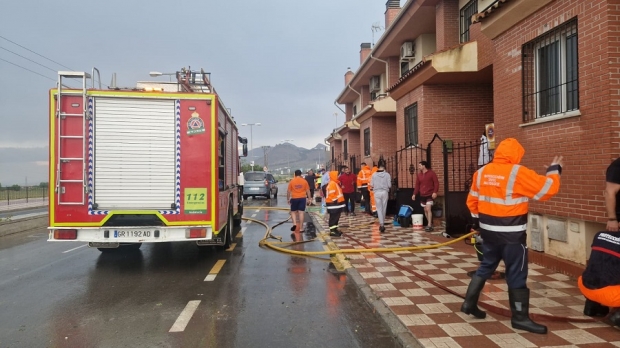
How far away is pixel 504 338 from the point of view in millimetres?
3869

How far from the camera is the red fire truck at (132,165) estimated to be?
262 inches

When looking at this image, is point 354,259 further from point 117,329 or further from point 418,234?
point 117,329

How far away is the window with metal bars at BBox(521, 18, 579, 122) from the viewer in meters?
6.04

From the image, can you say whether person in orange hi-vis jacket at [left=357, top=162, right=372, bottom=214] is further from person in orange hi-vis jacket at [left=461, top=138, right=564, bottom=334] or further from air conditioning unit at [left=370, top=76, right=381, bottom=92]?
person in orange hi-vis jacket at [left=461, top=138, right=564, bottom=334]

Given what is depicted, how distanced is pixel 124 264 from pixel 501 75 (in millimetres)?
7474

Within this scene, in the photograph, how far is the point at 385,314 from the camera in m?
4.68

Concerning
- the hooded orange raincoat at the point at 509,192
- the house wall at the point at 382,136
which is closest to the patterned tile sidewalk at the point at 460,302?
the hooded orange raincoat at the point at 509,192

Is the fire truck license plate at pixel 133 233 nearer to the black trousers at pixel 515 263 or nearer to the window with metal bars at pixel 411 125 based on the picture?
the black trousers at pixel 515 263

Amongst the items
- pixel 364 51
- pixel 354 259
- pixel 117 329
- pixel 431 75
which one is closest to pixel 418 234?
pixel 354 259

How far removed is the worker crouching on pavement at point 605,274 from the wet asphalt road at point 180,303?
201 centimetres

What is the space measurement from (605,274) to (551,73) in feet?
11.8

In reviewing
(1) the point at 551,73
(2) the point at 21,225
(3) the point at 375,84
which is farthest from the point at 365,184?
(2) the point at 21,225

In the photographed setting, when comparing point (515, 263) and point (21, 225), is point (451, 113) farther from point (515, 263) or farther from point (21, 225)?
point (21, 225)

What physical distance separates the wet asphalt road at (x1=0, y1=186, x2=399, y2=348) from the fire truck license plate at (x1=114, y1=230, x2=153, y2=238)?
626 mm
